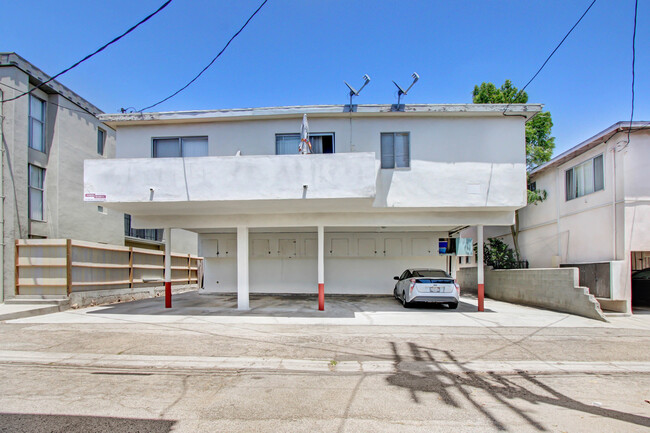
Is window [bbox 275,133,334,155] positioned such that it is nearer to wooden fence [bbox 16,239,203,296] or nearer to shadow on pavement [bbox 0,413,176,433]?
wooden fence [bbox 16,239,203,296]

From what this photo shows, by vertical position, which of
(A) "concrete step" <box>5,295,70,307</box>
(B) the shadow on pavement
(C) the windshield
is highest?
(C) the windshield

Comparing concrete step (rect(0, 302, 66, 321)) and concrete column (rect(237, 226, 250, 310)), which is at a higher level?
concrete column (rect(237, 226, 250, 310))

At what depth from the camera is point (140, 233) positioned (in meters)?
22.0

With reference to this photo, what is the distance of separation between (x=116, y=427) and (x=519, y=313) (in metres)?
11.7

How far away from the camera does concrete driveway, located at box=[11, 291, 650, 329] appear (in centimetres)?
1048

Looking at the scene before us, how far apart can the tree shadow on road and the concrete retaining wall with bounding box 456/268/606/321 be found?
22.8ft

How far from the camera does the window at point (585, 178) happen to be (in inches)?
522

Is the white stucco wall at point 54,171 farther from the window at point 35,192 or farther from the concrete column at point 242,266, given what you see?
the concrete column at point 242,266

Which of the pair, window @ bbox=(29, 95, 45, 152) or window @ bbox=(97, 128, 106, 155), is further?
window @ bbox=(97, 128, 106, 155)

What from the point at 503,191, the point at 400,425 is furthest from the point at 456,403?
the point at 503,191

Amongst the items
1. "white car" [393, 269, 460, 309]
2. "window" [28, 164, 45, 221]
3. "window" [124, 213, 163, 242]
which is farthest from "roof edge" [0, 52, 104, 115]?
"white car" [393, 269, 460, 309]

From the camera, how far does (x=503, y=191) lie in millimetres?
11711

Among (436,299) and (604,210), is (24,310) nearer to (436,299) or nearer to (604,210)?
(436,299)

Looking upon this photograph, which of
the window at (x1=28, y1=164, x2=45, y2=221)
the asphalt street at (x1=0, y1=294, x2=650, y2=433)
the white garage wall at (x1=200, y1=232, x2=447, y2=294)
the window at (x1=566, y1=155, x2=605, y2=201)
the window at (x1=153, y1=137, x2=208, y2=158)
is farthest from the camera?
the white garage wall at (x1=200, y1=232, x2=447, y2=294)
